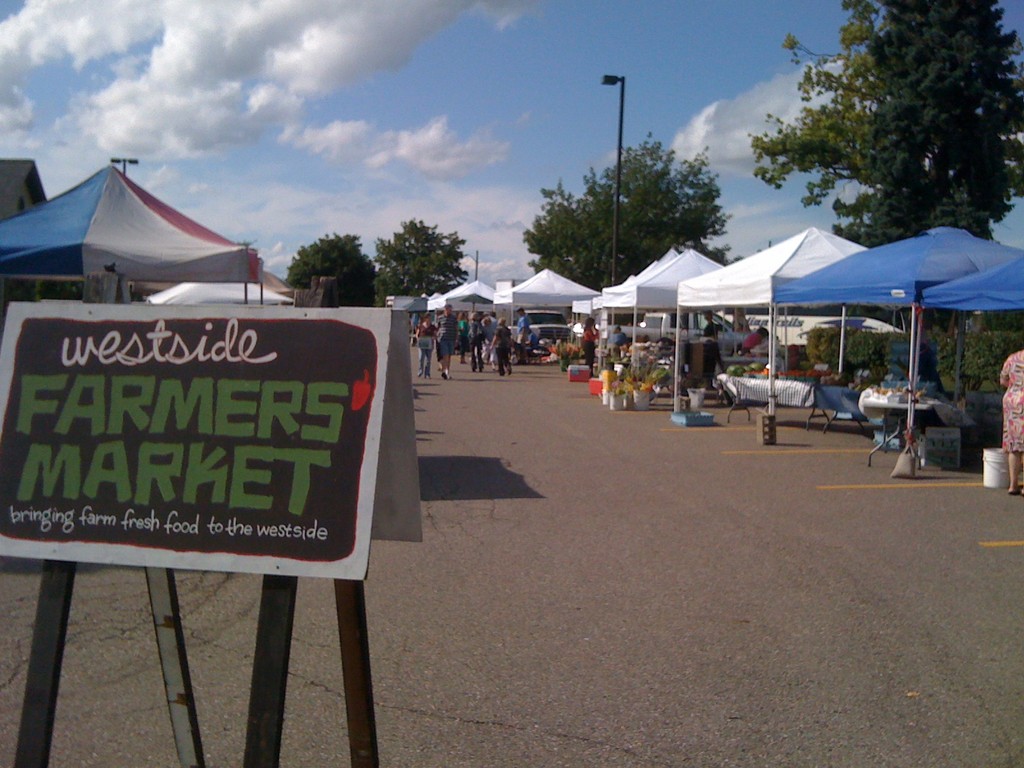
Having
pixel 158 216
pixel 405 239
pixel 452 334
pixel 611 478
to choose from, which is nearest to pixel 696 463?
pixel 611 478

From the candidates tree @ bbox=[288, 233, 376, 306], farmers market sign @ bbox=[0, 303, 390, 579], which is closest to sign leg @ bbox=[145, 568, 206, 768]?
farmers market sign @ bbox=[0, 303, 390, 579]

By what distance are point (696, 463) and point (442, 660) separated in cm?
703

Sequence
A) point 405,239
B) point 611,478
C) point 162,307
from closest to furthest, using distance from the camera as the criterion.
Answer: point 162,307 → point 611,478 → point 405,239

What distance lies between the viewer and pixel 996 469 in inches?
400

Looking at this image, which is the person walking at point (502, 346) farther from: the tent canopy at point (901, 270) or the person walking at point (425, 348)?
the tent canopy at point (901, 270)

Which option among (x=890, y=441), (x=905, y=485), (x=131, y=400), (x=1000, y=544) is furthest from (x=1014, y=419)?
(x=131, y=400)

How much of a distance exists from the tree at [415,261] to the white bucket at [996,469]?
6750cm

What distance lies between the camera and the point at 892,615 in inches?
234

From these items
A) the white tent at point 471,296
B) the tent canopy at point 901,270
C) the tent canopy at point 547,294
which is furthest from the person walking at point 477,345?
the tent canopy at point 901,270

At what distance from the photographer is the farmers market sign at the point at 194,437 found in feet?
10.6

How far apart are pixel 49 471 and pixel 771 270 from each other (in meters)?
12.4

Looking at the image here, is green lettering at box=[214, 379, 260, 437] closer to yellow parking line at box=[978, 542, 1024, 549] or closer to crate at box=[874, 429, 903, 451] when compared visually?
yellow parking line at box=[978, 542, 1024, 549]

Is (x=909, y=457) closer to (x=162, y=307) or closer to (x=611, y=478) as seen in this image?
(x=611, y=478)

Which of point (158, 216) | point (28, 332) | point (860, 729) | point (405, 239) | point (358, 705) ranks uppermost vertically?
point (405, 239)
